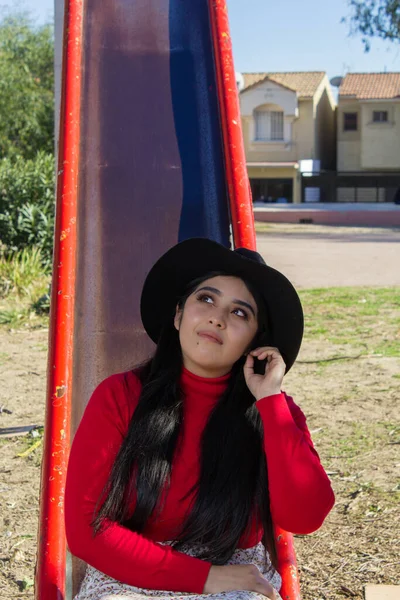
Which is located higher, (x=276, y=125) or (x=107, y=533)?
(x=276, y=125)

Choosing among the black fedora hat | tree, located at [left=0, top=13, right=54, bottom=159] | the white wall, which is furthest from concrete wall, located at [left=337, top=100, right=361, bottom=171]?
the black fedora hat

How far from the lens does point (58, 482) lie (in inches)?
120

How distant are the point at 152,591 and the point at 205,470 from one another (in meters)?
0.34

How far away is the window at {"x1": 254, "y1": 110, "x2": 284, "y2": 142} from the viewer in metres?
48.4

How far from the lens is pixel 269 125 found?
48719mm

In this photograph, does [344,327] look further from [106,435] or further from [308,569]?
[106,435]

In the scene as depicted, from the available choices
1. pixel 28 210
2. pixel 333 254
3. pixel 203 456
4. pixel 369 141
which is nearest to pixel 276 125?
pixel 369 141

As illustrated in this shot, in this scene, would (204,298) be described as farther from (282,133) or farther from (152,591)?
(282,133)

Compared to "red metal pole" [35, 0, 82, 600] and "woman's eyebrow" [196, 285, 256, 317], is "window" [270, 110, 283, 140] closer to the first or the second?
"red metal pole" [35, 0, 82, 600]

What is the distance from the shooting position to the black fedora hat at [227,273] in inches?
103

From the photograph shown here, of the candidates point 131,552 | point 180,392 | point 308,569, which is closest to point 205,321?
point 180,392

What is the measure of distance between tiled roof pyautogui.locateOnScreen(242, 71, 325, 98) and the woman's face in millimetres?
46205

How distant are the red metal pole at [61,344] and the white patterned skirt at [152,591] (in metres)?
0.47

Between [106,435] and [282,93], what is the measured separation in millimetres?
46761
